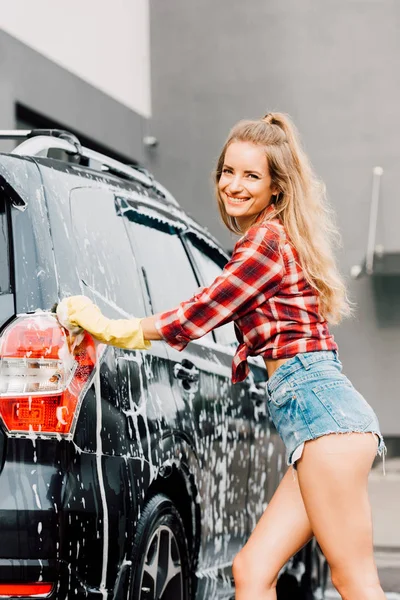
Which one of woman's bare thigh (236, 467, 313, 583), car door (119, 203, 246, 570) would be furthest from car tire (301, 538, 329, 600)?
woman's bare thigh (236, 467, 313, 583)

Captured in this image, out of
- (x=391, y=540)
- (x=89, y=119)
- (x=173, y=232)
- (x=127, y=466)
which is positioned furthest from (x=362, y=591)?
(x=89, y=119)

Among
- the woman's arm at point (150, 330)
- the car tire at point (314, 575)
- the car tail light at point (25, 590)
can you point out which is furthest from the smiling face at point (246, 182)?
the car tire at point (314, 575)

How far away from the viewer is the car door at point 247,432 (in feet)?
14.9

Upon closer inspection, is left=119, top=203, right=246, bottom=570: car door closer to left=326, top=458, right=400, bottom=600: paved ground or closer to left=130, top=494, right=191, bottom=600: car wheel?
left=130, top=494, right=191, bottom=600: car wheel

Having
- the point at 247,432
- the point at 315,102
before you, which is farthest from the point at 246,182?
the point at 315,102

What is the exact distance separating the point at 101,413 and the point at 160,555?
0.67m

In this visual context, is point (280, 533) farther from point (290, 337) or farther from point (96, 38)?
point (96, 38)

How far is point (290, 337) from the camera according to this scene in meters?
3.12

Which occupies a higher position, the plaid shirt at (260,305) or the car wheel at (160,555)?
the plaid shirt at (260,305)

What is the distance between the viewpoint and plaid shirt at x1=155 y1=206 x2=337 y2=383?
306cm

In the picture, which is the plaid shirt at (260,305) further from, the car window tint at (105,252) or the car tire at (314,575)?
the car tire at (314,575)

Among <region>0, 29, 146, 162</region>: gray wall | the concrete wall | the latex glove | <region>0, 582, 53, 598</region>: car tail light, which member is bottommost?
<region>0, 582, 53, 598</region>: car tail light

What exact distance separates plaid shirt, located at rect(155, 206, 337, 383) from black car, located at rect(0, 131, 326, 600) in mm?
345

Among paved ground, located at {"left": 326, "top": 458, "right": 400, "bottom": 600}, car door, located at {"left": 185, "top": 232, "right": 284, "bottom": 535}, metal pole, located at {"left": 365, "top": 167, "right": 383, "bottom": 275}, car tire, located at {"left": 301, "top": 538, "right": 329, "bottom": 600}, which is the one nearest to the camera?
car door, located at {"left": 185, "top": 232, "right": 284, "bottom": 535}
